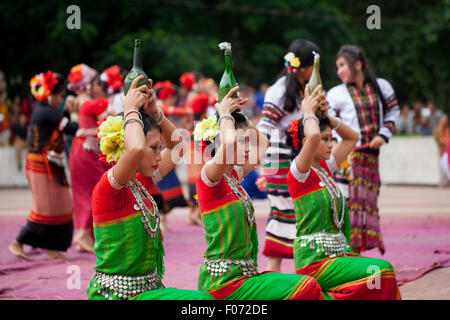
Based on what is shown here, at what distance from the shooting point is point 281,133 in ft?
20.2

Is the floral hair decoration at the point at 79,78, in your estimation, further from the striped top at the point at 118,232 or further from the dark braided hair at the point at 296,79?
the striped top at the point at 118,232

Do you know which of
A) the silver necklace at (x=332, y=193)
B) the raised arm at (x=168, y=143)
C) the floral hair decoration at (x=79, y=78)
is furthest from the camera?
the floral hair decoration at (x=79, y=78)

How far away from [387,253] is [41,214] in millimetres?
3571

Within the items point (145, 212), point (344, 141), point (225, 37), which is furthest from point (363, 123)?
point (225, 37)

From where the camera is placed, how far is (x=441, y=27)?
2278 cm

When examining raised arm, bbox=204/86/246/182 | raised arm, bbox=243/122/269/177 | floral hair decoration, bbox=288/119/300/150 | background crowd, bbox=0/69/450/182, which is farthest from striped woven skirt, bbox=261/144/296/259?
raised arm, bbox=204/86/246/182

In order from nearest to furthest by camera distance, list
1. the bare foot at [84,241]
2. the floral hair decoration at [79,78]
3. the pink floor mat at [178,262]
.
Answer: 1. the pink floor mat at [178,262]
2. the bare foot at [84,241]
3. the floral hair decoration at [79,78]

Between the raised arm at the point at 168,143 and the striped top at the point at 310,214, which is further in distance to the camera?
the striped top at the point at 310,214

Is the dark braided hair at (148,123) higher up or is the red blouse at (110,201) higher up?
the dark braided hair at (148,123)

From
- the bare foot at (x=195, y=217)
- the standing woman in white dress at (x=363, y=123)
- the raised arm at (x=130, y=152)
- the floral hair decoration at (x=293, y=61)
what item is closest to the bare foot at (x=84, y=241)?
the bare foot at (x=195, y=217)

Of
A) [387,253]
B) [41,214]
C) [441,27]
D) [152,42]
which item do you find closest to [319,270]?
[387,253]

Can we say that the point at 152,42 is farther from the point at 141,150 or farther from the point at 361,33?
the point at 141,150

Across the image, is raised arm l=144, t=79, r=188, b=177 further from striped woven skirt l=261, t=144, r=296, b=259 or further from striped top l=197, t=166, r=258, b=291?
striped woven skirt l=261, t=144, r=296, b=259

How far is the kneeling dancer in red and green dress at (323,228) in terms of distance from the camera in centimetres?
423
